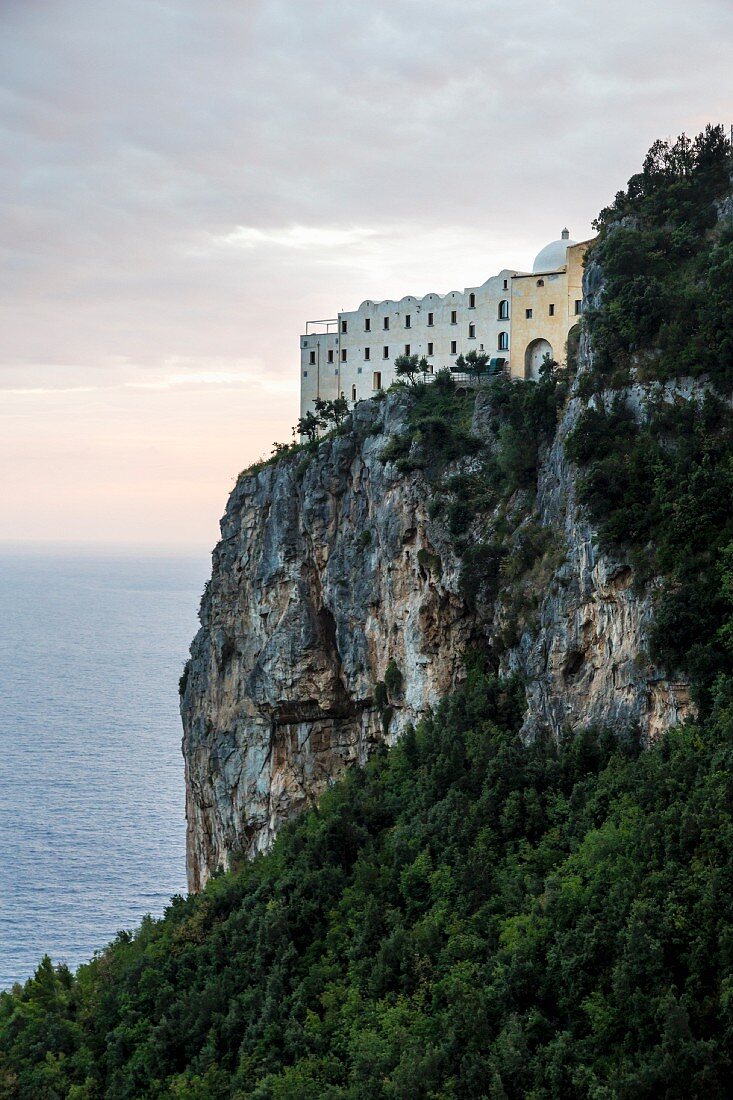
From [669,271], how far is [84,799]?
2485 inches

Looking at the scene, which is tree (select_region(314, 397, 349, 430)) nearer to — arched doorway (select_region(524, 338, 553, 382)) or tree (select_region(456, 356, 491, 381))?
tree (select_region(456, 356, 491, 381))

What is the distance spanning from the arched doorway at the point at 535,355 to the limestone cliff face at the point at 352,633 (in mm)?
7184

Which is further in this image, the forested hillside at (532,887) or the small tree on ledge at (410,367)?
the small tree on ledge at (410,367)

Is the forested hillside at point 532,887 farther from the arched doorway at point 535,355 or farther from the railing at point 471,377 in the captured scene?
the arched doorway at point 535,355


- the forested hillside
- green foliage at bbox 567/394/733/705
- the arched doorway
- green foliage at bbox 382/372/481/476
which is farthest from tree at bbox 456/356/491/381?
green foliage at bbox 567/394/733/705

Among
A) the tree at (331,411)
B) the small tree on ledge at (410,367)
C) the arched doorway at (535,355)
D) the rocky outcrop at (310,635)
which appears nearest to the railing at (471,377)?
the small tree on ledge at (410,367)

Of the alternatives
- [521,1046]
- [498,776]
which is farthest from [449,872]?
[521,1046]

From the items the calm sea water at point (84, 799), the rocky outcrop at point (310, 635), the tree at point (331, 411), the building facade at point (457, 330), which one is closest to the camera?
the rocky outcrop at point (310, 635)

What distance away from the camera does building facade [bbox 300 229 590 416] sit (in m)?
58.2

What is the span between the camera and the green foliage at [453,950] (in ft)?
92.9

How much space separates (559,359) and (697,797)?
30517 millimetres

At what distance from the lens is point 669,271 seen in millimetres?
42375

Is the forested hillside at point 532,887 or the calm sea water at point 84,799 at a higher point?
the forested hillside at point 532,887

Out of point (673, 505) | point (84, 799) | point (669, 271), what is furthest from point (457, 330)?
point (84, 799)
